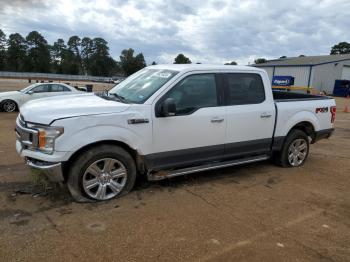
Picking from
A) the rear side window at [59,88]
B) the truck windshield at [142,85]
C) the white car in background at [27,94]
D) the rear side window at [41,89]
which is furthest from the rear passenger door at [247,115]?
the rear side window at [41,89]

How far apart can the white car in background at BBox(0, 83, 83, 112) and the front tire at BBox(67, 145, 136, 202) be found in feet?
32.6

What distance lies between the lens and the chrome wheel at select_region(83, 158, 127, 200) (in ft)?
14.0

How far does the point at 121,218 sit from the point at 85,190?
679 mm

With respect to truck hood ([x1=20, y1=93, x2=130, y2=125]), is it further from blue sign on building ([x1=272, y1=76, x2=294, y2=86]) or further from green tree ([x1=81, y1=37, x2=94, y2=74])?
green tree ([x1=81, y1=37, x2=94, y2=74])

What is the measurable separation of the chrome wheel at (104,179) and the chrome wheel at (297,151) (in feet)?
11.5

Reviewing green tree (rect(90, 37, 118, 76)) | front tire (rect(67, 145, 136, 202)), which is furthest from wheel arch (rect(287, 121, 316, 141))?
green tree (rect(90, 37, 118, 76))

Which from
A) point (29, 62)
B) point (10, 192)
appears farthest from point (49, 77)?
point (10, 192)

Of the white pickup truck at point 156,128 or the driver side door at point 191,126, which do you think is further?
the driver side door at point 191,126

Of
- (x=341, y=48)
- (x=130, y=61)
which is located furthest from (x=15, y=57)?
(x=341, y=48)

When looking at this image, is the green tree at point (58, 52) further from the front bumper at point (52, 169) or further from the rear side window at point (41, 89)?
the front bumper at point (52, 169)

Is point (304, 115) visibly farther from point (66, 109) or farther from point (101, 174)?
point (66, 109)

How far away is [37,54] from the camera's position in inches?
4218

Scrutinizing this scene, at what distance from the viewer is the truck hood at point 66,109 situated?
13.2 ft

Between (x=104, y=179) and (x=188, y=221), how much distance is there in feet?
4.22
